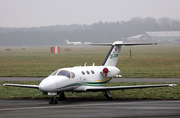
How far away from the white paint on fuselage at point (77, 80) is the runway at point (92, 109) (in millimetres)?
1108

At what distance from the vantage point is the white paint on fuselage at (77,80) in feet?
63.1

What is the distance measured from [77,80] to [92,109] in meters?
3.65

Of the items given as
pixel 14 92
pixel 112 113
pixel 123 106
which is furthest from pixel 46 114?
pixel 14 92

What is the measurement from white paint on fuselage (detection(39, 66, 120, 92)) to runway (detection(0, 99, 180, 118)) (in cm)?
111

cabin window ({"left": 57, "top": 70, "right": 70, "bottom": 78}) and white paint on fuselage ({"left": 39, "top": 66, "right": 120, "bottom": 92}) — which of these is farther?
cabin window ({"left": 57, "top": 70, "right": 70, "bottom": 78})

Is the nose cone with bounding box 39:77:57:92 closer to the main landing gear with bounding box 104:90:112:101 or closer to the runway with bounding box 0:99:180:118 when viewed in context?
the runway with bounding box 0:99:180:118

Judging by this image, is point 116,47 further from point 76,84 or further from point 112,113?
point 112,113

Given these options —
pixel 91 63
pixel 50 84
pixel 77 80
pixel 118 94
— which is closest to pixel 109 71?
pixel 118 94

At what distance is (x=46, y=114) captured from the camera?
1606 centimetres

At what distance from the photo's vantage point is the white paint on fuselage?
1923 centimetres

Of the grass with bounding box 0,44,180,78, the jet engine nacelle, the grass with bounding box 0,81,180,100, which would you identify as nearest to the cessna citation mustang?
the jet engine nacelle

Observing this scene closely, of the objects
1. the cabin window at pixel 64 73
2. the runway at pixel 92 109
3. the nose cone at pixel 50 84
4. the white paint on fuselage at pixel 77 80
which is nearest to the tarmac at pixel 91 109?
the runway at pixel 92 109

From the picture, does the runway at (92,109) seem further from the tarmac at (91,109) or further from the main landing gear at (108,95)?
the main landing gear at (108,95)

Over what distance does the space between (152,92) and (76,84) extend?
7072 millimetres
